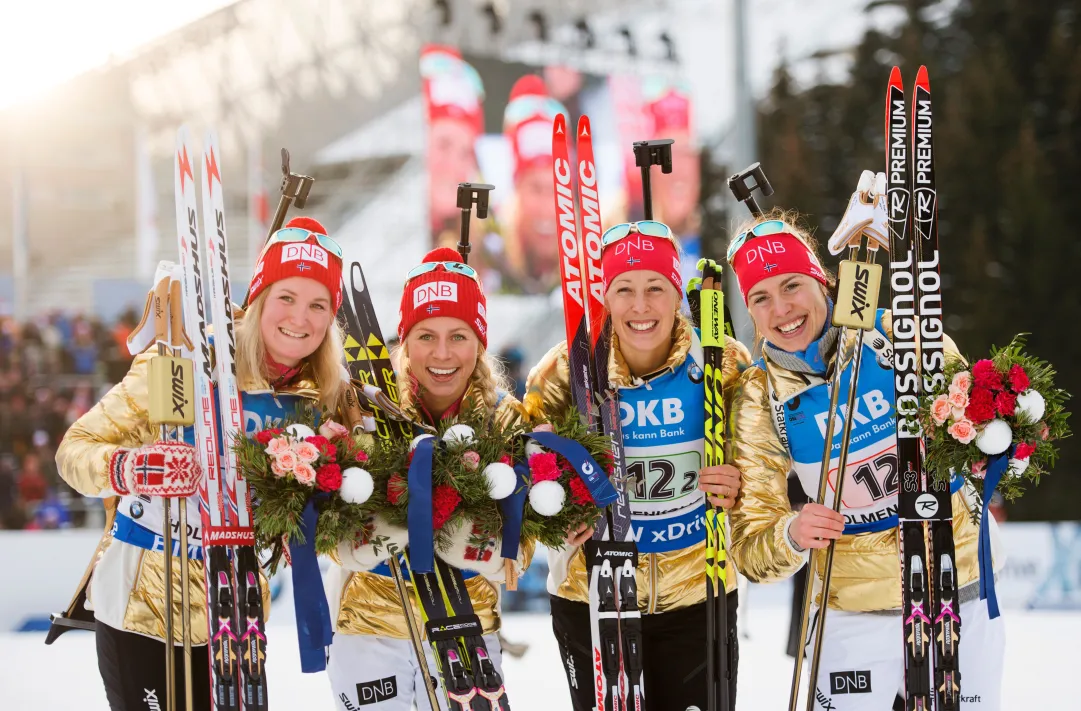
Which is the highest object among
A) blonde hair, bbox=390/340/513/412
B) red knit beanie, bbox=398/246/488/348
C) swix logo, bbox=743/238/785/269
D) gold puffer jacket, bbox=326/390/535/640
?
swix logo, bbox=743/238/785/269

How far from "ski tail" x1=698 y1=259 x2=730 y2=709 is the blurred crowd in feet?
24.7

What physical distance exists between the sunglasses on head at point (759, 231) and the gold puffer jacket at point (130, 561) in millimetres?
1136

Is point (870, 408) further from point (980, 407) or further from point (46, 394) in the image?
point (46, 394)

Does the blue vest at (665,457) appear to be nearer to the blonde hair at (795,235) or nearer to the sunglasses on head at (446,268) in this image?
the blonde hair at (795,235)

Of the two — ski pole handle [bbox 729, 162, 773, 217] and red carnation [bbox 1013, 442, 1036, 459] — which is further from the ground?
ski pole handle [bbox 729, 162, 773, 217]

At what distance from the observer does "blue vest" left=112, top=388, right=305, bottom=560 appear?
7.45 feet

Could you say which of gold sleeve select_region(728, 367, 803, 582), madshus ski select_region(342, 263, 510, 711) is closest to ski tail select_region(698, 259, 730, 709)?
gold sleeve select_region(728, 367, 803, 582)

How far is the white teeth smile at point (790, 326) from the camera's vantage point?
2357 millimetres

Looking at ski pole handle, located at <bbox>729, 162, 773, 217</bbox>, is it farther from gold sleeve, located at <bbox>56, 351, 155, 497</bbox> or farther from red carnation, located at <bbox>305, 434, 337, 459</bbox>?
gold sleeve, located at <bbox>56, 351, 155, 497</bbox>

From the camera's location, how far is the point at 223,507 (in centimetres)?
216

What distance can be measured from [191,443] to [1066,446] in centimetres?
1029

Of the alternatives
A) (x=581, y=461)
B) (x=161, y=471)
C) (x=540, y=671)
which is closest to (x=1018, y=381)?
(x=581, y=461)

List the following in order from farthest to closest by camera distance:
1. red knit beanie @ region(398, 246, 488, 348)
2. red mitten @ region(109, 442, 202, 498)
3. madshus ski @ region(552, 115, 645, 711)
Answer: red knit beanie @ region(398, 246, 488, 348) → madshus ski @ region(552, 115, 645, 711) → red mitten @ region(109, 442, 202, 498)

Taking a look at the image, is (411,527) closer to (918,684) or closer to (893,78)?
(918,684)
